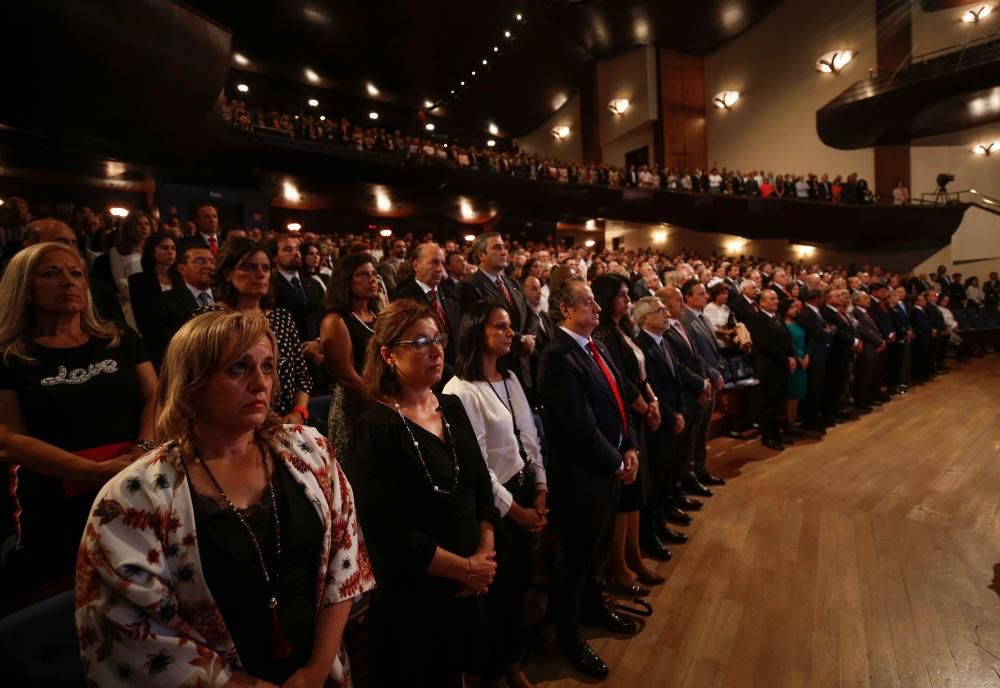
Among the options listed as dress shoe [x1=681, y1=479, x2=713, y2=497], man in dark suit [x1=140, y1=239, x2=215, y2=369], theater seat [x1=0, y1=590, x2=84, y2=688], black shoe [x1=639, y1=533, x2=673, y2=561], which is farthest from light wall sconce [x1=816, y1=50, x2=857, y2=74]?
theater seat [x1=0, y1=590, x2=84, y2=688]

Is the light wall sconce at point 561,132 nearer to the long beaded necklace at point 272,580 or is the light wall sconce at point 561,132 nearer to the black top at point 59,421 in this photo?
the black top at point 59,421

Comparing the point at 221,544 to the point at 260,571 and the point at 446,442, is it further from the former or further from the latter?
the point at 446,442

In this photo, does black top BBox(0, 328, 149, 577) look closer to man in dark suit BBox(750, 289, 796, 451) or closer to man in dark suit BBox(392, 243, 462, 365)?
man in dark suit BBox(392, 243, 462, 365)

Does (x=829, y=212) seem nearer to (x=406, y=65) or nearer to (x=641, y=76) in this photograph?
(x=641, y=76)

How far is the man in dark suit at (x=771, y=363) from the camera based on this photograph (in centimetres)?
478

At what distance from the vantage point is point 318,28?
12.8 meters

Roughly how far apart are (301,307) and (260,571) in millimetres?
2576

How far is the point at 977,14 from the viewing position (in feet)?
40.0

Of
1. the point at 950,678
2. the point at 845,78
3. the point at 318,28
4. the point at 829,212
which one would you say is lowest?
the point at 950,678

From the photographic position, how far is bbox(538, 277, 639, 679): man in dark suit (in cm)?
204

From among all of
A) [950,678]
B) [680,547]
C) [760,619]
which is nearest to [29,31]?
[680,547]

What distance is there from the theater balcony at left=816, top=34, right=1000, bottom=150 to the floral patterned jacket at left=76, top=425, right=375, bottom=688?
1572cm

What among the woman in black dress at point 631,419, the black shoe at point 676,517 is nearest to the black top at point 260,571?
the woman in black dress at point 631,419

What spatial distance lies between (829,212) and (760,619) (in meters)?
14.0
